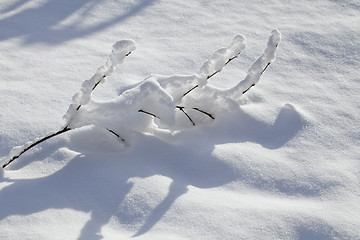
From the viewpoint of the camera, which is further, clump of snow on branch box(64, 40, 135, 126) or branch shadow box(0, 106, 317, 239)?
clump of snow on branch box(64, 40, 135, 126)

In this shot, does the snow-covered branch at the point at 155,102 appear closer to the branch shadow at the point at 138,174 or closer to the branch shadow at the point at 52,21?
the branch shadow at the point at 138,174

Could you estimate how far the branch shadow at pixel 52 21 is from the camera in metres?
3.17

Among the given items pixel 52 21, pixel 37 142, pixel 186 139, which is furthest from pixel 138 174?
pixel 52 21

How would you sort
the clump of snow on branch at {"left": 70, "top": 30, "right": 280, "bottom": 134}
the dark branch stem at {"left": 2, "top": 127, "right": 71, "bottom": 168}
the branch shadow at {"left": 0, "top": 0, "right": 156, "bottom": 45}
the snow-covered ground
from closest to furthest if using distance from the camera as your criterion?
1. the snow-covered ground
2. the dark branch stem at {"left": 2, "top": 127, "right": 71, "bottom": 168}
3. the clump of snow on branch at {"left": 70, "top": 30, "right": 280, "bottom": 134}
4. the branch shadow at {"left": 0, "top": 0, "right": 156, "bottom": 45}

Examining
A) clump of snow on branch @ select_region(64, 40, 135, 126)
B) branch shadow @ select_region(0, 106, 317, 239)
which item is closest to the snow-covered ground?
branch shadow @ select_region(0, 106, 317, 239)

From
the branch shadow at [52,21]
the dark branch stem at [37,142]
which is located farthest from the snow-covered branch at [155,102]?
the branch shadow at [52,21]

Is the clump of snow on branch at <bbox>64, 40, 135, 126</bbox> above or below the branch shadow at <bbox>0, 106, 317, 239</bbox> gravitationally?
above

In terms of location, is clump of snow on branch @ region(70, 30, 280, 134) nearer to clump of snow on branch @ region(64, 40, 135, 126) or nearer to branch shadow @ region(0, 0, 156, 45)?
clump of snow on branch @ region(64, 40, 135, 126)

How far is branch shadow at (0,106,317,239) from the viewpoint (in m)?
1.83

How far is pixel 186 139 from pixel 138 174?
0.33 metres

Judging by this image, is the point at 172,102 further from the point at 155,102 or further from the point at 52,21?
the point at 52,21

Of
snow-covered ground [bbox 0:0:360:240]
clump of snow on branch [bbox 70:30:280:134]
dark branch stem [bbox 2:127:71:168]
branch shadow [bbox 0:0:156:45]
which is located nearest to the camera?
snow-covered ground [bbox 0:0:360:240]

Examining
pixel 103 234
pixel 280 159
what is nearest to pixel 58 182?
pixel 103 234

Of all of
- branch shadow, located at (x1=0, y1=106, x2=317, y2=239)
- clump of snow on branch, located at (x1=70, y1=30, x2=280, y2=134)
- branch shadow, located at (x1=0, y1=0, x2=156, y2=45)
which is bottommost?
branch shadow, located at (x1=0, y1=106, x2=317, y2=239)
